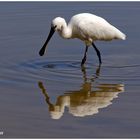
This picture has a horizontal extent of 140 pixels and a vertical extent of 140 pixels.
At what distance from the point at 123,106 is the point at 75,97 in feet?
3.57

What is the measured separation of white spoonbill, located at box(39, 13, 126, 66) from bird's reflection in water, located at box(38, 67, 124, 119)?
5.13 ft

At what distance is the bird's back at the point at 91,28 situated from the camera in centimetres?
1352

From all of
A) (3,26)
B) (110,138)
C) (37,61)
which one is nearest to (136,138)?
(110,138)

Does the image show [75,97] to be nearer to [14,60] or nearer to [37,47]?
A: [14,60]

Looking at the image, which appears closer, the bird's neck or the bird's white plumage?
the bird's white plumage

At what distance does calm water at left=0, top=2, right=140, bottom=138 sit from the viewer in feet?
31.8

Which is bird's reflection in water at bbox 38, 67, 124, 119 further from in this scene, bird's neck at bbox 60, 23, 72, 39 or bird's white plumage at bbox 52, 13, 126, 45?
bird's neck at bbox 60, 23, 72, 39

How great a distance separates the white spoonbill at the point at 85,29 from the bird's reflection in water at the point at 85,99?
61.6 inches

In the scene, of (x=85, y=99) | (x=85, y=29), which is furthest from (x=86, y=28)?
(x=85, y=99)

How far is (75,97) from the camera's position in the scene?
37.3 feet

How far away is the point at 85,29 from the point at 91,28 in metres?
0.15

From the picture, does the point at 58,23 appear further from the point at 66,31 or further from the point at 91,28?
the point at 91,28

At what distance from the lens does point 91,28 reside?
13578 millimetres

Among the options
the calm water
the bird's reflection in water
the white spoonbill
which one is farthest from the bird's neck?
the bird's reflection in water
